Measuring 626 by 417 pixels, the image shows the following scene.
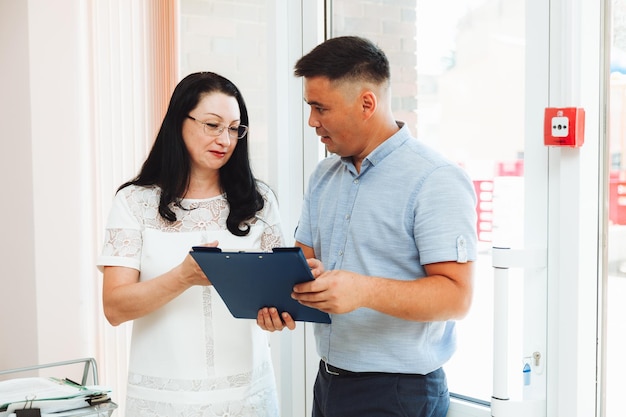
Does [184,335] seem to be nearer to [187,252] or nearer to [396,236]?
[187,252]

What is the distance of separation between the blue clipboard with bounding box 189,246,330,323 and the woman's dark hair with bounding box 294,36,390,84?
1.41ft

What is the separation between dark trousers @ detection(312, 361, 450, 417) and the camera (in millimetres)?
1613

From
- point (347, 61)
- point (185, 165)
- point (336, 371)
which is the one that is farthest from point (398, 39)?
point (336, 371)

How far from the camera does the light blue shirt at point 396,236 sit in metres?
1.52

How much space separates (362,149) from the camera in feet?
5.49

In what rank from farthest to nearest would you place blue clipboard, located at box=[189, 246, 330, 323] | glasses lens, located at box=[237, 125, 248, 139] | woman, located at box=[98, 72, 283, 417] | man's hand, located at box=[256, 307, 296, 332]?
1. glasses lens, located at box=[237, 125, 248, 139]
2. woman, located at box=[98, 72, 283, 417]
3. man's hand, located at box=[256, 307, 296, 332]
4. blue clipboard, located at box=[189, 246, 330, 323]

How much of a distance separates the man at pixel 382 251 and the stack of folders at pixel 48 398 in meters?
0.61

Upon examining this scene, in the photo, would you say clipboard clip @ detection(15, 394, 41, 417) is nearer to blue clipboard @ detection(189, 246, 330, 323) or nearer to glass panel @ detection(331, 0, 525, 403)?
blue clipboard @ detection(189, 246, 330, 323)

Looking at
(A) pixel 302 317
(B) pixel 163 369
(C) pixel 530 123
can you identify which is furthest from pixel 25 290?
(C) pixel 530 123

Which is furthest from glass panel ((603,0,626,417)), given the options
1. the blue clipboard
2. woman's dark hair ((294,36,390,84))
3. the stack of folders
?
the stack of folders

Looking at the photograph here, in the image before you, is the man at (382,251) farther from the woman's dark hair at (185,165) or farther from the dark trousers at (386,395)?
the woman's dark hair at (185,165)

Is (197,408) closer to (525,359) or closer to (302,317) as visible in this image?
(302,317)

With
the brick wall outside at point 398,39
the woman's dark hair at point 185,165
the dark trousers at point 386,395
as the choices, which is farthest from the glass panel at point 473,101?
the woman's dark hair at point 185,165

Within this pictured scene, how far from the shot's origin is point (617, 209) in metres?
1.57
